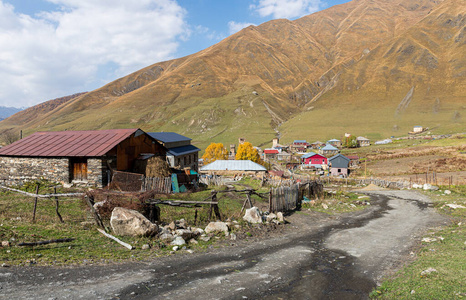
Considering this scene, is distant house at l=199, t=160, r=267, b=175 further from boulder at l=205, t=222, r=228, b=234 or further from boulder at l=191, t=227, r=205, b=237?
boulder at l=191, t=227, r=205, b=237

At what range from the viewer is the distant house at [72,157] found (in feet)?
85.5

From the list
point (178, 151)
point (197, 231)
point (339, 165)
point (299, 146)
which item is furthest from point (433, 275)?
point (299, 146)

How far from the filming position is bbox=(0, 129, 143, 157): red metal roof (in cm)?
2678

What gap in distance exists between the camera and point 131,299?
25.7 ft

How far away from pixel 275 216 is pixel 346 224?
16.5ft

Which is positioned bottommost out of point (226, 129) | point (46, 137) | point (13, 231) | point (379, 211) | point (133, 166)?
point (379, 211)

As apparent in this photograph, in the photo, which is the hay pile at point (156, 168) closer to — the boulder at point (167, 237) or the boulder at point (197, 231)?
the boulder at point (197, 231)

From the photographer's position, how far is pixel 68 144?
94.7 ft

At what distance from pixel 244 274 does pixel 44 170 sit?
83.9ft

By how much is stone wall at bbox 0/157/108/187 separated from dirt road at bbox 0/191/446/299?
17573 millimetres

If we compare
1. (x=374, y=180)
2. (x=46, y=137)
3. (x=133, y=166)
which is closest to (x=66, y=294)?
(x=133, y=166)

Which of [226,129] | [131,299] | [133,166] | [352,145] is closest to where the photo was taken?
[131,299]

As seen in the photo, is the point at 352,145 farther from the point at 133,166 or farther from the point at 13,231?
the point at 13,231

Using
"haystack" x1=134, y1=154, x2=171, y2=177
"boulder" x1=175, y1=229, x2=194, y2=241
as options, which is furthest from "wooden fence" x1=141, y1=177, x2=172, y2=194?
"boulder" x1=175, y1=229, x2=194, y2=241
